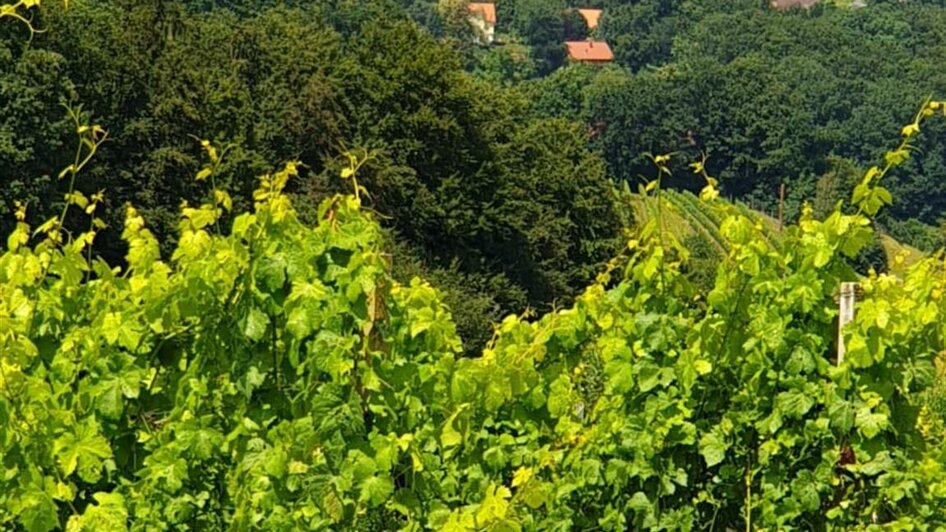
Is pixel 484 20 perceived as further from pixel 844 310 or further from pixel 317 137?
pixel 844 310

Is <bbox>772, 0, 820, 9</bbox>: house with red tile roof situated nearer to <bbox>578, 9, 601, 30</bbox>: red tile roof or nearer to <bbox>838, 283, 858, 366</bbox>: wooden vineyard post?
<bbox>578, 9, 601, 30</bbox>: red tile roof

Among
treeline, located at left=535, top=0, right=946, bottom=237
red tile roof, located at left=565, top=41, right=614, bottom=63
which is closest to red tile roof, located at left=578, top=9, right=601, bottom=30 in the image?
treeline, located at left=535, top=0, right=946, bottom=237

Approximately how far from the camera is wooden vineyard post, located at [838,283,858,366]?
12.7ft

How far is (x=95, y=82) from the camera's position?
24344 millimetres

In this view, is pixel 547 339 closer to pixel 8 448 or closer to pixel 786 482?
pixel 786 482

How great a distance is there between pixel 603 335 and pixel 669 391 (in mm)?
416

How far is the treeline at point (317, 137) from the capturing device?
2238cm

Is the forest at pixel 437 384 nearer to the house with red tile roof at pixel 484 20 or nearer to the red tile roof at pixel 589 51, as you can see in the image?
the house with red tile roof at pixel 484 20

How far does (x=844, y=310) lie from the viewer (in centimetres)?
390

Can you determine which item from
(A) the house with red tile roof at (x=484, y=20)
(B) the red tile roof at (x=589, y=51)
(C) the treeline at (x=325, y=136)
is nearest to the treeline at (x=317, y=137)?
(C) the treeline at (x=325, y=136)

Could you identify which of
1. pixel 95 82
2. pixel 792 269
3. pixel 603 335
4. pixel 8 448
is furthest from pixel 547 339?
pixel 95 82

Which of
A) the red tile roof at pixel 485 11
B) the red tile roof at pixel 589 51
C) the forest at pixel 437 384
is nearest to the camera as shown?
the forest at pixel 437 384

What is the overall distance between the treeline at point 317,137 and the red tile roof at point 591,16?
403ft

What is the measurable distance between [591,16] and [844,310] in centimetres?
15454
